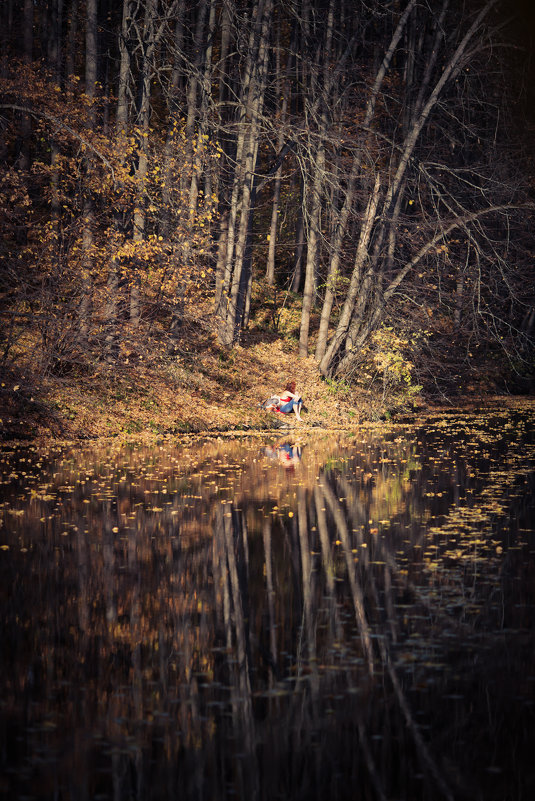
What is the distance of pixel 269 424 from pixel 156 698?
20.8m

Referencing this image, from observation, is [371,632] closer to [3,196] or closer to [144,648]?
[144,648]

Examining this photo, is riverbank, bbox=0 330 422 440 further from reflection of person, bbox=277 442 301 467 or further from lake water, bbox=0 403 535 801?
lake water, bbox=0 403 535 801

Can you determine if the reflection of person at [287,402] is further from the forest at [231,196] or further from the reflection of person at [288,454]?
Result: the reflection of person at [288,454]

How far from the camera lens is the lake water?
4.53 m

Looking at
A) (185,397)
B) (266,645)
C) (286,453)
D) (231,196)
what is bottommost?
(286,453)

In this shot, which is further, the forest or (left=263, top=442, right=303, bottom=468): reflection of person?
the forest

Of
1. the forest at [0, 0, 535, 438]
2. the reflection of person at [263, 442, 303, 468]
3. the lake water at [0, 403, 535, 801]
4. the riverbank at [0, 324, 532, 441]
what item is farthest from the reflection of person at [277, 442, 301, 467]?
the forest at [0, 0, 535, 438]

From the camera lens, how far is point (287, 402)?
1036 inches

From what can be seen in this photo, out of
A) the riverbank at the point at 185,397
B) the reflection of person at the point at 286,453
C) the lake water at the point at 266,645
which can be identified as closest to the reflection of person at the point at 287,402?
the riverbank at the point at 185,397

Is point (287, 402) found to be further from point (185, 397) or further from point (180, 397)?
point (180, 397)

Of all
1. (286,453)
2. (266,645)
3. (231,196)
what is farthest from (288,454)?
(231,196)

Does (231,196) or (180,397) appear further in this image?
(231,196)

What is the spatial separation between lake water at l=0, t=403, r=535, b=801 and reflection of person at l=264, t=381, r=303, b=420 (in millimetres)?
12626

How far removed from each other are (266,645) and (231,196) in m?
27.8
